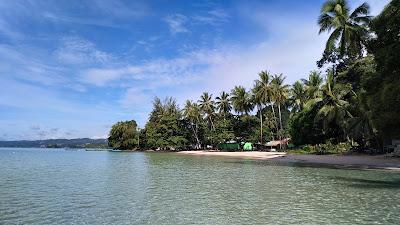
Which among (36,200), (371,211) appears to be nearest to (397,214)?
(371,211)

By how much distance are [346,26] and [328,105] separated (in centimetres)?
1011

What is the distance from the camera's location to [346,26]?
3462 cm

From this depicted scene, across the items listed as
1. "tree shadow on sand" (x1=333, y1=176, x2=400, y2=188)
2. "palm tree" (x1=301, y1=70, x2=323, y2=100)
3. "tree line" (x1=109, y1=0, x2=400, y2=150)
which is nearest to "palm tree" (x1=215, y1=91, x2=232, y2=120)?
"tree line" (x1=109, y1=0, x2=400, y2=150)

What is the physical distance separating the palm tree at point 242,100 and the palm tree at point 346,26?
31652 mm

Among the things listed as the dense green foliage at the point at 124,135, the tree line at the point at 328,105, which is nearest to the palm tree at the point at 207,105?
the tree line at the point at 328,105

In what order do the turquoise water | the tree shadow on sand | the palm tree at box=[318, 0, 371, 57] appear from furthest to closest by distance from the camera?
the palm tree at box=[318, 0, 371, 57] < the tree shadow on sand < the turquoise water

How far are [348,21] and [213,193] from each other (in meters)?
27.3

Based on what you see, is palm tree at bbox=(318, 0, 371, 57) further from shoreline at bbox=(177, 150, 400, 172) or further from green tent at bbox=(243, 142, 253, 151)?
green tent at bbox=(243, 142, 253, 151)

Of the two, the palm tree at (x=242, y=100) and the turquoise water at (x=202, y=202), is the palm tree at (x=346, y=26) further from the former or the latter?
the palm tree at (x=242, y=100)

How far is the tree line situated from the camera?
2264 cm

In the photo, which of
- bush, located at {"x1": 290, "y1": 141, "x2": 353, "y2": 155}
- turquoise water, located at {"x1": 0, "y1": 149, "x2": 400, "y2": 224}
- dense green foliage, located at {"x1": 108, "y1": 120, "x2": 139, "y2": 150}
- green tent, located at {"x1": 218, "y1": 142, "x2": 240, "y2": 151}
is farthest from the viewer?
dense green foliage, located at {"x1": 108, "y1": 120, "x2": 139, "y2": 150}

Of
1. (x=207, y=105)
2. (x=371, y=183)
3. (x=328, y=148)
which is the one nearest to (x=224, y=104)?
(x=207, y=105)

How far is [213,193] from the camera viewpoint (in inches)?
576

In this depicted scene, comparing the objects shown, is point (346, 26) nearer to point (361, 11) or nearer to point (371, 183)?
point (361, 11)
